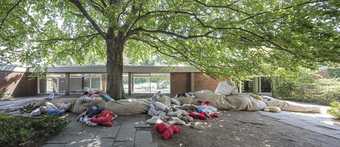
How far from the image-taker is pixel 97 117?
19.0 ft

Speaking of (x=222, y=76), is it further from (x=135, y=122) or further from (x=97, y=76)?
(x=97, y=76)

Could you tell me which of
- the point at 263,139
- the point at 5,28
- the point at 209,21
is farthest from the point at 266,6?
the point at 5,28

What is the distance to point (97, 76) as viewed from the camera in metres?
19.4

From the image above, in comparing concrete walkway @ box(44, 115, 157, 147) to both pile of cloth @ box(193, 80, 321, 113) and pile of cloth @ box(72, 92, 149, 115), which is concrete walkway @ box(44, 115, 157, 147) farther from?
pile of cloth @ box(193, 80, 321, 113)

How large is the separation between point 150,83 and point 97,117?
1302 centimetres

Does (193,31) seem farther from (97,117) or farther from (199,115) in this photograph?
(97,117)

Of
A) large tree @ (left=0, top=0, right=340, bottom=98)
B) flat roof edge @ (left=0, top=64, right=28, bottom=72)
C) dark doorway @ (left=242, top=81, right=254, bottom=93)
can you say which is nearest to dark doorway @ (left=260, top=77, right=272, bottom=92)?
dark doorway @ (left=242, top=81, right=254, bottom=93)

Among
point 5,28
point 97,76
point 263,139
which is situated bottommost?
point 263,139

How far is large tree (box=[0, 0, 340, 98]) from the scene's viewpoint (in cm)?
407

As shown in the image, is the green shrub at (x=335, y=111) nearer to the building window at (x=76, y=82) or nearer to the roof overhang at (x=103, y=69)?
the roof overhang at (x=103, y=69)

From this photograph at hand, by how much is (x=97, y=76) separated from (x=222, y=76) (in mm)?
14081

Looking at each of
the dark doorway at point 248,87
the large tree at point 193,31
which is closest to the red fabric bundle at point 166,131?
the large tree at point 193,31

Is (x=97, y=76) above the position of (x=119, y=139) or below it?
above

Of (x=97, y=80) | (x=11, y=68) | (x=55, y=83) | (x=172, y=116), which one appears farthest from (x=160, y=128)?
(x=55, y=83)
